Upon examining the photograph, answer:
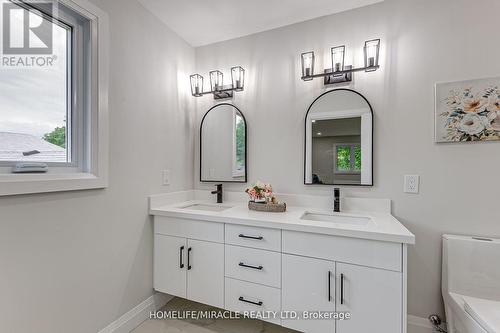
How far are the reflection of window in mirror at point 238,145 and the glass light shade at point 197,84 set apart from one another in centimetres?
43

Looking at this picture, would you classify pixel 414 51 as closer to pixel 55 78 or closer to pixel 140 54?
pixel 140 54

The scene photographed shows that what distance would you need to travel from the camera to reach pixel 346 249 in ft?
4.38

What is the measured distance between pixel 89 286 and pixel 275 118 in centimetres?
183

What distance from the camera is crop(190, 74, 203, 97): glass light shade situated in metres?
2.30

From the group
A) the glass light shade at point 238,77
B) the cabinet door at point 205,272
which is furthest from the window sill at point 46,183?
the glass light shade at point 238,77

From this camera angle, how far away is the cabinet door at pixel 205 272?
1.66m

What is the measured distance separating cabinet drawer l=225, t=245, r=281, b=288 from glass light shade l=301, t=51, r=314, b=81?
4.50 feet

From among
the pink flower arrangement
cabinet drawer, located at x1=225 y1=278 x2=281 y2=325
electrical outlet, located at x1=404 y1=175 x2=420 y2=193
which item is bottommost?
cabinet drawer, located at x1=225 y1=278 x2=281 y2=325

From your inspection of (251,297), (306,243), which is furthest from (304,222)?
(251,297)

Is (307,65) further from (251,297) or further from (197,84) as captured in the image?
(251,297)

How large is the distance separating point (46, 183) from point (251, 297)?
1384 mm

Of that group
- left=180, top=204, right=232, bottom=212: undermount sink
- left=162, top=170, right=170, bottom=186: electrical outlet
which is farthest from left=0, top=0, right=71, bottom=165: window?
left=180, top=204, right=232, bottom=212: undermount sink

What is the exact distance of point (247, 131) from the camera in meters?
2.19

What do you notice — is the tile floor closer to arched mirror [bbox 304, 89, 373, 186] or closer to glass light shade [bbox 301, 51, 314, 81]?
arched mirror [bbox 304, 89, 373, 186]
